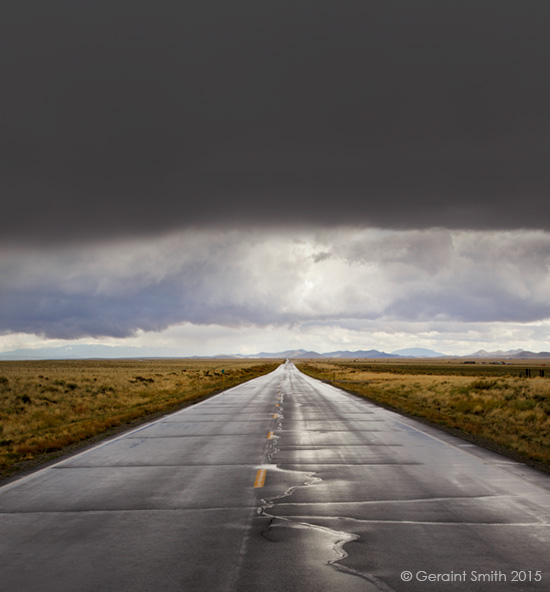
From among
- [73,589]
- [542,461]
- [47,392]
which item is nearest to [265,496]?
[73,589]

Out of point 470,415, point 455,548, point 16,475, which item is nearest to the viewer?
point 455,548

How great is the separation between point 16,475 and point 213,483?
171 inches

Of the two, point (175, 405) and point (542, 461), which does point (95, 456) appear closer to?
point (542, 461)


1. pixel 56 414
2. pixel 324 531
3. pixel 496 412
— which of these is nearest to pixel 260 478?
pixel 324 531

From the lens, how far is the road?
527 centimetres

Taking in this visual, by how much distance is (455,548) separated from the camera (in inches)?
238

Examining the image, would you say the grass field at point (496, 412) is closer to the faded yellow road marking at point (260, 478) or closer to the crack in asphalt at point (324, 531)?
the crack in asphalt at point (324, 531)

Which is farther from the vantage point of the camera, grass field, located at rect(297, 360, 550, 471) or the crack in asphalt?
grass field, located at rect(297, 360, 550, 471)

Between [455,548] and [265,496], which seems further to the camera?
[265,496]

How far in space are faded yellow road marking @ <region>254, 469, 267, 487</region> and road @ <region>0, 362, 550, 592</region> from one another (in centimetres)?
9
